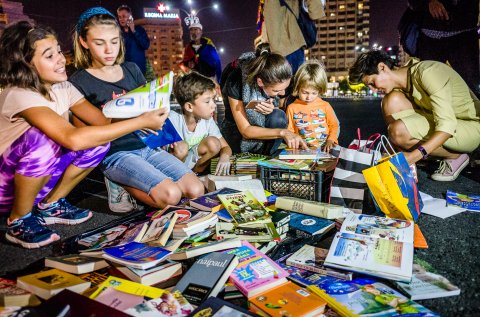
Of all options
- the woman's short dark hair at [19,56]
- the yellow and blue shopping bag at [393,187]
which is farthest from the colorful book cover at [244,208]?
the woman's short dark hair at [19,56]

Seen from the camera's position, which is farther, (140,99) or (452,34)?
(452,34)

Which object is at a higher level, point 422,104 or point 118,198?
point 422,104

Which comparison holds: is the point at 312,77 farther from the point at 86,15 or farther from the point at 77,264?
the point at 77,264

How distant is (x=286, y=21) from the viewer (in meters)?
3.99

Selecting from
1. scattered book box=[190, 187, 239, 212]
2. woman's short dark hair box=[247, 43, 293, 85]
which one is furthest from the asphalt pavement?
woman's short dark hair box=[247, 43, 293, 85]

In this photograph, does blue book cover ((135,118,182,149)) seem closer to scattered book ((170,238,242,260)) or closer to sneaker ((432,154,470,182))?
scattered book ((170,238,242,260))

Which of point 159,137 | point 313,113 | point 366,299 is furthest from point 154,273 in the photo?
point 313,113

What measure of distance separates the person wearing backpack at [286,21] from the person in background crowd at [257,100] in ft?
1.71

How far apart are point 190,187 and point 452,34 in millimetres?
3944

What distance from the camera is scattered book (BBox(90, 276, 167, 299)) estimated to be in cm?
135

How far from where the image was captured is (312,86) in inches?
145

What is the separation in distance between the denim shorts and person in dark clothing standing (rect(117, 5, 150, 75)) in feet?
12.4

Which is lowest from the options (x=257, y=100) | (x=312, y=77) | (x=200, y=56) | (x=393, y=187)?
(x=393, y=187)

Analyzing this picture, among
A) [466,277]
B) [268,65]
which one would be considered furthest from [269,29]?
[466,277]
